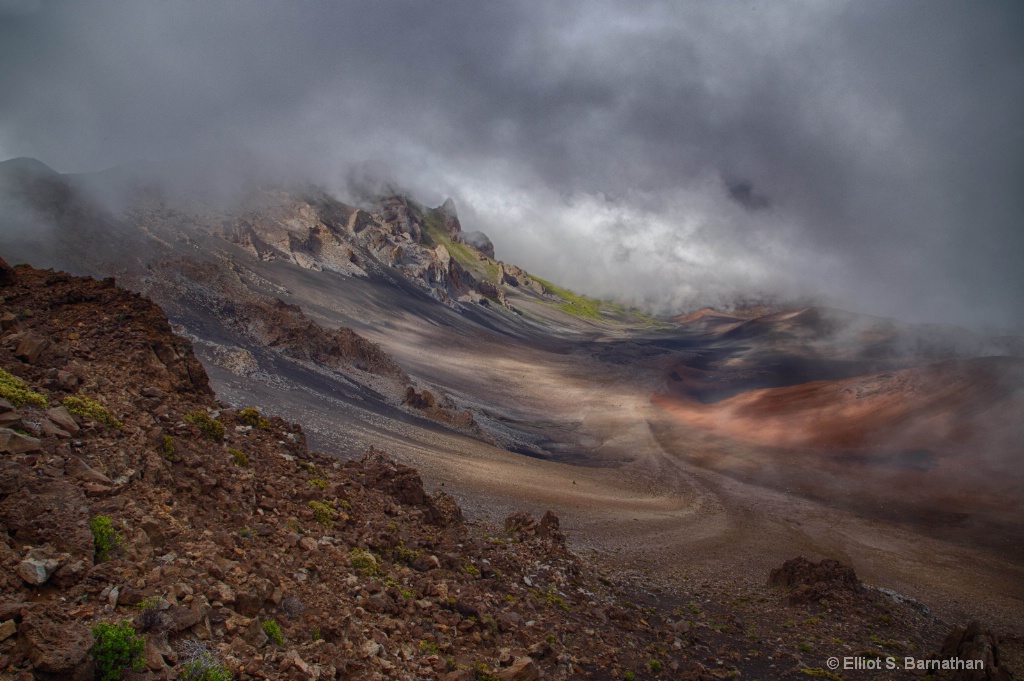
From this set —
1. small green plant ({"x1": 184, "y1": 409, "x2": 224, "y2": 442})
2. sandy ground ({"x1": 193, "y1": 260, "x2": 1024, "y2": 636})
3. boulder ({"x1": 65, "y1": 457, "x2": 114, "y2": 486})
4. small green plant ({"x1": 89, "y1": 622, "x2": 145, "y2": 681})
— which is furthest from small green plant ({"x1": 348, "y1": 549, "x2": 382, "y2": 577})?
sandy ground ({"x1": 193, "y1": 260, "x2": 1024, "y2": 636})

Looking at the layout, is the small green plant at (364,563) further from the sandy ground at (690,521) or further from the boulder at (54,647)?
the sandy ground at (690,521)

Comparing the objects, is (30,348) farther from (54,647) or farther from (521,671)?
(521,671)

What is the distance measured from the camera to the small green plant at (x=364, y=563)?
8.24 meters

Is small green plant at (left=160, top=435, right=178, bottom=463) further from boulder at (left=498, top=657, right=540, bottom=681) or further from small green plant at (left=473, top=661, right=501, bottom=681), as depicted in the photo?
boulder at (left=498, top=657, right=540, bottom=681)

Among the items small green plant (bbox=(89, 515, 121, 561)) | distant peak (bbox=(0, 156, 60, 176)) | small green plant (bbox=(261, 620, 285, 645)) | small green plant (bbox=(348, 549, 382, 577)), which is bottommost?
small green plant (bbox=(348, 549, 382, 577))

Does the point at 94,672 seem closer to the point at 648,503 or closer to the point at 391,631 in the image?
the point at 391,631

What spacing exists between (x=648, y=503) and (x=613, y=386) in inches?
1867

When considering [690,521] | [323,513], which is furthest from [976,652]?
[690,521]

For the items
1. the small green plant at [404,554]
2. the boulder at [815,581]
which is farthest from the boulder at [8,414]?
the boulder at [815,581]

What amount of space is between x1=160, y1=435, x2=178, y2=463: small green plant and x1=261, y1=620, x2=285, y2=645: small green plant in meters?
2.97

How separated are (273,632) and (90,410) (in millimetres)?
3887

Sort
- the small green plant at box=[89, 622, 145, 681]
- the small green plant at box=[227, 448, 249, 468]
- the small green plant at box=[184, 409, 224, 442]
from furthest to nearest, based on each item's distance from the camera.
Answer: the small green plant at box=[184, 409, 224, 442], the small green plant at box=[227, 448, 249, 468], the small green plant at box=[89, 622, 145, 681]

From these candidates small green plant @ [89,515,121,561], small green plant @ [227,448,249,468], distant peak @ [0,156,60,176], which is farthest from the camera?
distant peak @ [0,156,60,176]

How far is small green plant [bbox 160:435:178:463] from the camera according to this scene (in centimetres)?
749
